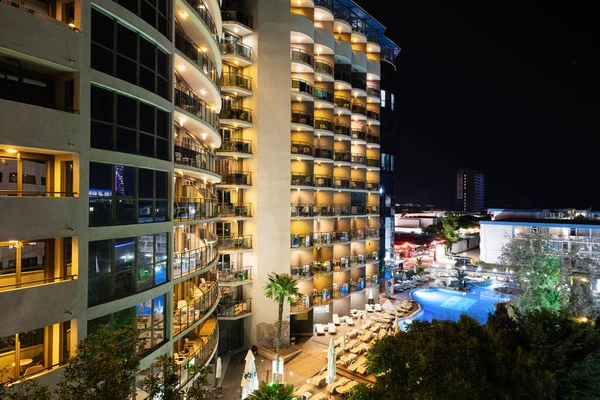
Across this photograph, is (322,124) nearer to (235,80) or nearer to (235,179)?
(235,80)

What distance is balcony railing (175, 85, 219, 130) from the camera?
15.3 metres

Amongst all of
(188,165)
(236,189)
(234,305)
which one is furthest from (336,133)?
(188,165)

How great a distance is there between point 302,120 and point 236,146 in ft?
24.5

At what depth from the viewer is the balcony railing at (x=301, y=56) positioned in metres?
31.6

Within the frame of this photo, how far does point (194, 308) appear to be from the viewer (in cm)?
1616

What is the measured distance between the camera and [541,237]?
30469 millimetres

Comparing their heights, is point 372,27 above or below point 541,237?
above

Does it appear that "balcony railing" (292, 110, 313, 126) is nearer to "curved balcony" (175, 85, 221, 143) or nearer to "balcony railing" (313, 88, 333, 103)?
"balcony railing" (313, 88, 333, 103)

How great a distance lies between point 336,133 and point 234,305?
20.6 metres

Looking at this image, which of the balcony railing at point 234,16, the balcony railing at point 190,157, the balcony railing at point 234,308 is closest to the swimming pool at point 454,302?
the balcony railing at point 234,308

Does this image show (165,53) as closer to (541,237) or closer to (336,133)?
(336,133)

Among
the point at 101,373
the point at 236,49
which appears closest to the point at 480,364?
the point at 101,373

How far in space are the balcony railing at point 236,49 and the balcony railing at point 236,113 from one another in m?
4.34

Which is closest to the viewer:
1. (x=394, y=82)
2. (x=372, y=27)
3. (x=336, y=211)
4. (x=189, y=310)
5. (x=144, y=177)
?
(x=144, y=177)
